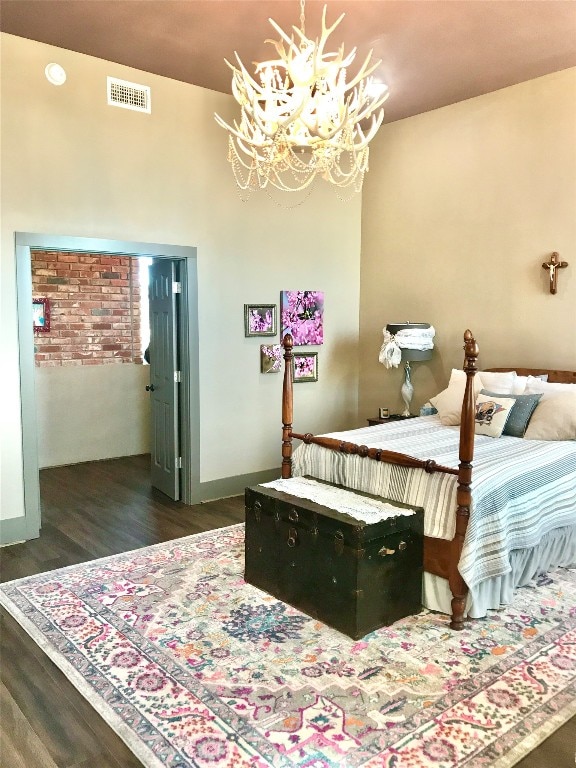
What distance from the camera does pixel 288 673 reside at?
8.78 feet

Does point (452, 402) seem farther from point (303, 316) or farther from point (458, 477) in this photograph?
point (303, 316)

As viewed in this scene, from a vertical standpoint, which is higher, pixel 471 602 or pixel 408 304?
pixel 408 304

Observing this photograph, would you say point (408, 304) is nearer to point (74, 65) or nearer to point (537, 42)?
point (537, 42)

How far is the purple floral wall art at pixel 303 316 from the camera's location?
5.64 metres

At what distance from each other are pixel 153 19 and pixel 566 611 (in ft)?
14.0

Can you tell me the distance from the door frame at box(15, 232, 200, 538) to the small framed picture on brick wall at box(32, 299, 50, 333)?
5.60ft

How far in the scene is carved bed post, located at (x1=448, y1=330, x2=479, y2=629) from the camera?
2.96 metres

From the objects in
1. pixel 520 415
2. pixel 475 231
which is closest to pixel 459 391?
pixel 520 415

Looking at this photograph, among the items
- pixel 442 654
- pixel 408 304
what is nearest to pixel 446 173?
pixel 408 304

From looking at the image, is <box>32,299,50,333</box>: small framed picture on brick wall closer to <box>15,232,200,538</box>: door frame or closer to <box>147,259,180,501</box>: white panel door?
<box>147,259,180,501</box>: white panel door

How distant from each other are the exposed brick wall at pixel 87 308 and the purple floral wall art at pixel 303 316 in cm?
216

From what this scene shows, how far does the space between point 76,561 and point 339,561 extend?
1931mm

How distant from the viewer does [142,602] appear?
11.0ft

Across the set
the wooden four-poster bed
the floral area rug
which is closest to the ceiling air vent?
the wooden four-poster bed
